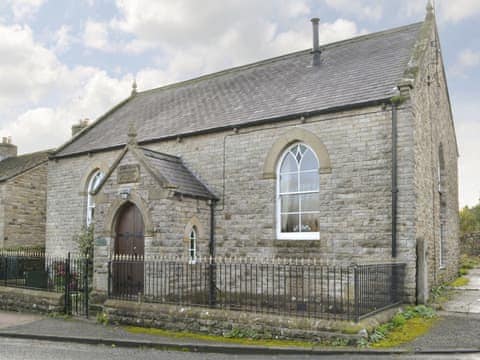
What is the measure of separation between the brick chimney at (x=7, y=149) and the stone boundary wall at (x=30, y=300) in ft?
57.5

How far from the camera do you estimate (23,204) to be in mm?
23688

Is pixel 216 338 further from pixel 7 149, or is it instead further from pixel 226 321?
pixel 7 149

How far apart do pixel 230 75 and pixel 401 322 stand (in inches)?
520

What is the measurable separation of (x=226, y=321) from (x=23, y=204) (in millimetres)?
17616

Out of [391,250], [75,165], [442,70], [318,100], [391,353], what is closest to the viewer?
[391,353]

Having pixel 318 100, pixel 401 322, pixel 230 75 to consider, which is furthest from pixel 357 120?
pixel 230 75

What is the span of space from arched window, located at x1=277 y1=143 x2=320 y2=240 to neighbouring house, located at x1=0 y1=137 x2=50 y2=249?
1488 cm

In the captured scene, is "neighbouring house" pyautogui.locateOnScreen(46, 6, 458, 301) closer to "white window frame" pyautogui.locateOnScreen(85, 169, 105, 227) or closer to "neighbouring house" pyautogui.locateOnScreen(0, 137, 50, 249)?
"white window frame" pyautogui.locateOnScreen(85, 169, 105, 227)

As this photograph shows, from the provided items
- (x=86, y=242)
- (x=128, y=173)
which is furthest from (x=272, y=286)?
(x=86, y=242)

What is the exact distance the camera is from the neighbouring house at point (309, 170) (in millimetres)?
12023

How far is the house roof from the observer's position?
13.8m

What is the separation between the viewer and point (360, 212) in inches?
484

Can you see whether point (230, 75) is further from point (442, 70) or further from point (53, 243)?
point (53, 243)

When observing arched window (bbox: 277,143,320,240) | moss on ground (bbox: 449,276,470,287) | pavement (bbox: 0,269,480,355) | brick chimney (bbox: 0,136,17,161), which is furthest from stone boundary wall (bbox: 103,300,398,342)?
brick chimney (bbox: 0,136,17,161)
